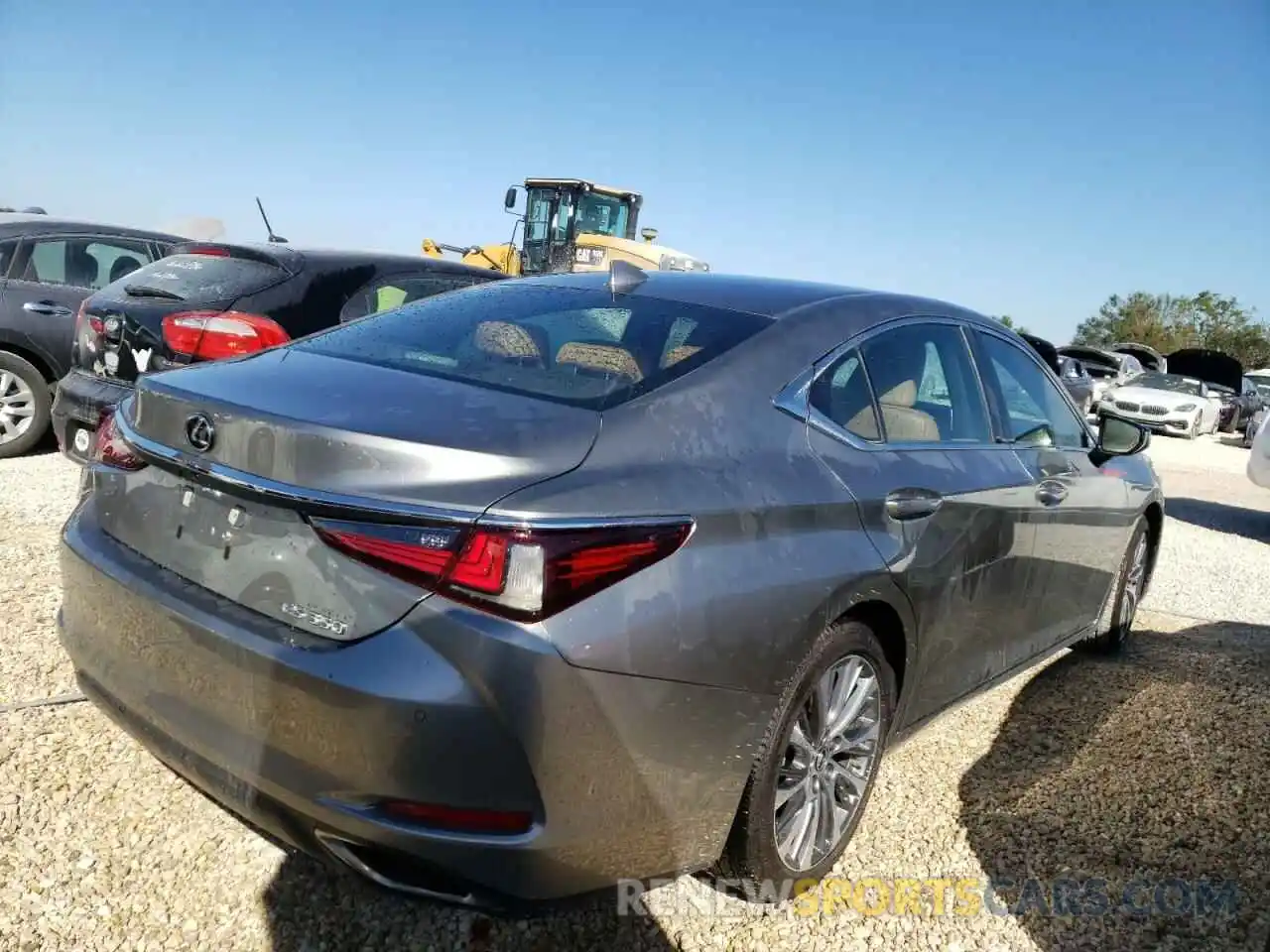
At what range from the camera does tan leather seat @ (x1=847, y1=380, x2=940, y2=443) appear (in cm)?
257

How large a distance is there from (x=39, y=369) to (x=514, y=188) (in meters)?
10.1

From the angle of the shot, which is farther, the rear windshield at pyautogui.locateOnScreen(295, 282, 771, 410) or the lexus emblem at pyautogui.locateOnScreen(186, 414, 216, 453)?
the rear windshield at pyautogui.locateOnScreen(295, 282, 771, 410)

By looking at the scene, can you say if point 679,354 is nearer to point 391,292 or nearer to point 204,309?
point 204,309

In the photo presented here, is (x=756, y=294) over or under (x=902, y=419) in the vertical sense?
over

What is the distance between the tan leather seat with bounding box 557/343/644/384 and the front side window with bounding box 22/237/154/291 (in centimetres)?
531

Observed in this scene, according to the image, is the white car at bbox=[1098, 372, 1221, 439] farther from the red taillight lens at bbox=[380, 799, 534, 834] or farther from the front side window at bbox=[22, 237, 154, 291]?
the red taillight lens at bbox=[380, 799, 534, 834]

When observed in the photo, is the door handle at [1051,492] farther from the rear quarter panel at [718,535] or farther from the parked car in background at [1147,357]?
the parked car in background at [1147,357]

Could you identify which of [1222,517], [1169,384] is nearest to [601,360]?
[1222,517]

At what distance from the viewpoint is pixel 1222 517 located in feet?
33.3

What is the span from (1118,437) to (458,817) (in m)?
3.36

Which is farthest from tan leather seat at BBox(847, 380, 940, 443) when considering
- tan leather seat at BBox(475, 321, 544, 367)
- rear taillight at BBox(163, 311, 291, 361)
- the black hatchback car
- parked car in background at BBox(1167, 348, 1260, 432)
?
parked car in background at BBox(1167, 348, 1260, 432)

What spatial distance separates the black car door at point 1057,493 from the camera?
3320mm

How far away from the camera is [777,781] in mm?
2254

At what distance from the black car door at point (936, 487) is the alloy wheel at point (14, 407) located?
6.09 m
